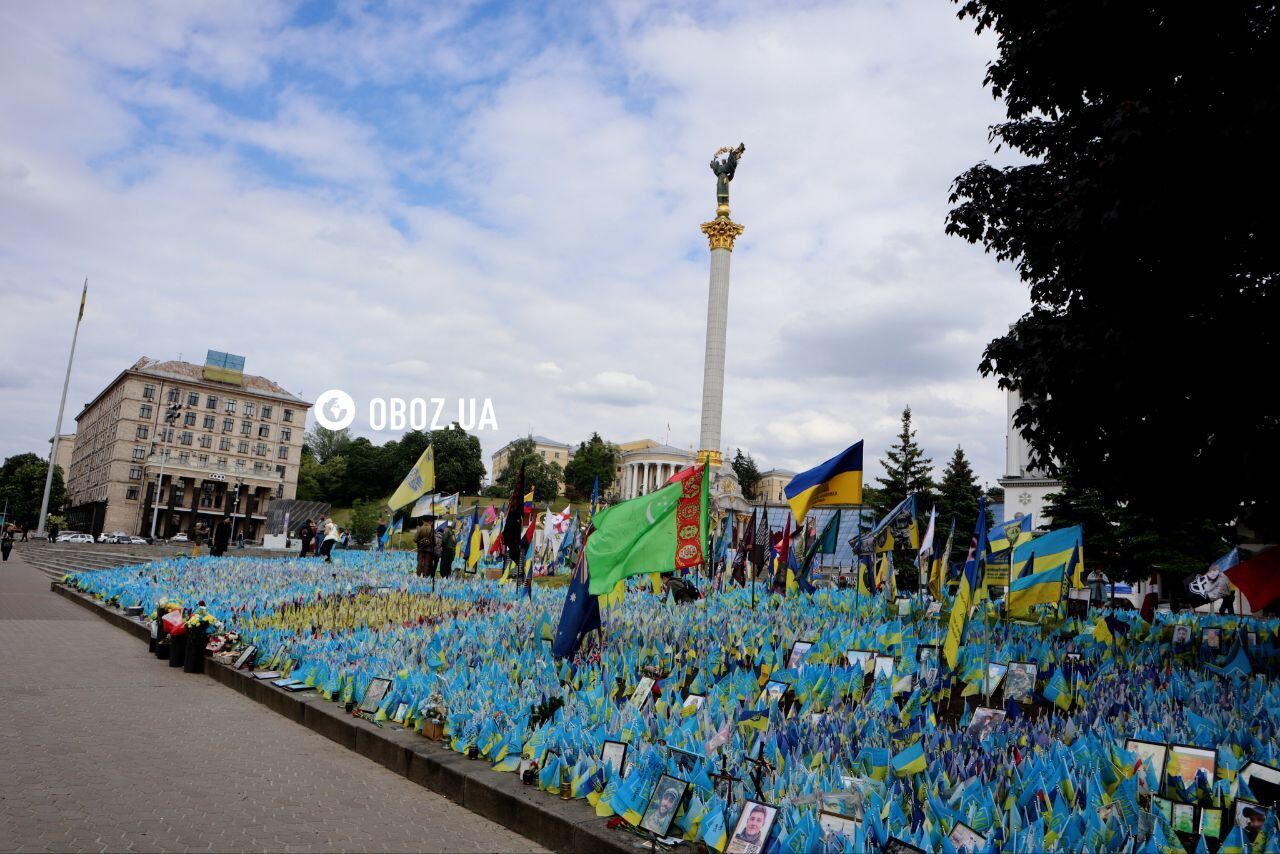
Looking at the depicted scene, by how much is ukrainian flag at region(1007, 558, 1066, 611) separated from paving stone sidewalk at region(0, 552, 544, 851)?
8504 millimetres

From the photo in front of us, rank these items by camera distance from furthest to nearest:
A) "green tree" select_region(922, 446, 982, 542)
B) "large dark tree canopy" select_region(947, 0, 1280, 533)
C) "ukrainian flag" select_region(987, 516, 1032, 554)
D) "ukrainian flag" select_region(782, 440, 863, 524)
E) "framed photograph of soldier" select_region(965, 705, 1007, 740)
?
1. "green tree" select_region(922, 446, 982, 542)
2. "ukrainian flag" select_region(987, 516, 1032, 554)
3. "ukrainian flag" select_region(782, 440, 863, 524)
4. "large dark tree canopy" select_region(947, 0, 1280, 533)
5. "framed photograph of soldier" select_region(965, 705, 1007, 740)

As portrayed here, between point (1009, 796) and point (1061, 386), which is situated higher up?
point (1061, 386)

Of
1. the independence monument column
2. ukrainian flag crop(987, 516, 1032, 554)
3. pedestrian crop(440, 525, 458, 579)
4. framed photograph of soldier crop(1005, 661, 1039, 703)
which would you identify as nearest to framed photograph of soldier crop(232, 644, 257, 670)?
framed photograph of soldier crop(1005, 661, 1039, 703)

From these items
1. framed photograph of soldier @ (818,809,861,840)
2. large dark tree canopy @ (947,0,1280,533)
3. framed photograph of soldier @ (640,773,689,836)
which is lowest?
framed photograph of soldier @ (640,773,689,836)

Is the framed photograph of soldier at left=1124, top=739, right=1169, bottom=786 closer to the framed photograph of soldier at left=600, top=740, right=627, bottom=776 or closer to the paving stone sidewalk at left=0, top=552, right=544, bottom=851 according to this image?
the framed photograph of soldier at left=600, top=740, right=627, bottom=776

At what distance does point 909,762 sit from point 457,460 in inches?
4364

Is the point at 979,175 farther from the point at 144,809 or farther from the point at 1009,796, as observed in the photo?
the point at 144,809

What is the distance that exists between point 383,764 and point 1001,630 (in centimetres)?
798

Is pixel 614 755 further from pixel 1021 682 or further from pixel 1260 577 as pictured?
pixel 1260 577

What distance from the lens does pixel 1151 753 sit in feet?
17.1

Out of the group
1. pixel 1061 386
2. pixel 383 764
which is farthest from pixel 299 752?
pixel 1061 386

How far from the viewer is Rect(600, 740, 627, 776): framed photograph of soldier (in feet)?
18.9

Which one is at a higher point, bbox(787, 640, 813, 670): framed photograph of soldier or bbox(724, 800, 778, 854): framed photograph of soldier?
bbox(787, 640, 813, 670): framed photograph of soldier

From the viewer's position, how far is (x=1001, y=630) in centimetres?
1117
